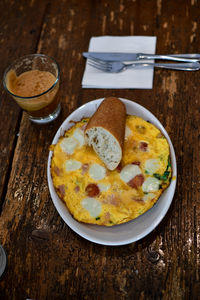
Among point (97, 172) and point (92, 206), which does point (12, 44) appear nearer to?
point (97, 172)

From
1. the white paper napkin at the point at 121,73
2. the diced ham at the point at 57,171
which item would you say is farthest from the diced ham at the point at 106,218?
the white paper napkin at the point at 121,73

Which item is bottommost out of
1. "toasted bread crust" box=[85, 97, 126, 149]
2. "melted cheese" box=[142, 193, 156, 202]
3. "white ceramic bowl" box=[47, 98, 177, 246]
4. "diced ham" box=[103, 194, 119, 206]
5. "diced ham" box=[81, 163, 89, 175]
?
"white ceramic bowl" box=[47, 98, 177, 246]

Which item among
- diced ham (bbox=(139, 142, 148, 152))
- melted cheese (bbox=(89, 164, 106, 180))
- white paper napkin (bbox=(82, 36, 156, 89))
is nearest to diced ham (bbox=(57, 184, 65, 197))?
melted cheese (bbox=(89, 164, 106, 180))

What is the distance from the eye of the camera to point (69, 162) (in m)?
1.11

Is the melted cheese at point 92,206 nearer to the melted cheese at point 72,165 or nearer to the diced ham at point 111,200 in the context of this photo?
the diced ham at point 111,200

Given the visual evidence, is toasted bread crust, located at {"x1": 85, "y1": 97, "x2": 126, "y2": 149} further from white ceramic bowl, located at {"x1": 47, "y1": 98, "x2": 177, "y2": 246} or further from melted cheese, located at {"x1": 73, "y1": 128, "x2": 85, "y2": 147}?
white ceramic bowl, located at {"x1": 47, "y1": 98, "x2": 177, "y2": 246}

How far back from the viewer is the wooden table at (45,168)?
39.6 inches

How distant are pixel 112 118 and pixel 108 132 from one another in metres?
0.06

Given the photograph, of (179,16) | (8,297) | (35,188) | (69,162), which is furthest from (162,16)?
(8,297)

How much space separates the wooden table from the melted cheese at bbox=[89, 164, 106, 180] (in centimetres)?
22

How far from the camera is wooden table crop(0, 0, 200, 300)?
3.30ft

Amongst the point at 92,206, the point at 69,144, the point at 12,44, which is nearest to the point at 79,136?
the point at 69,144

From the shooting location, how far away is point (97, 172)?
1.08 metres

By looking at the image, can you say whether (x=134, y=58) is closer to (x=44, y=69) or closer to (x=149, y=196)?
(x=44, y=69)
